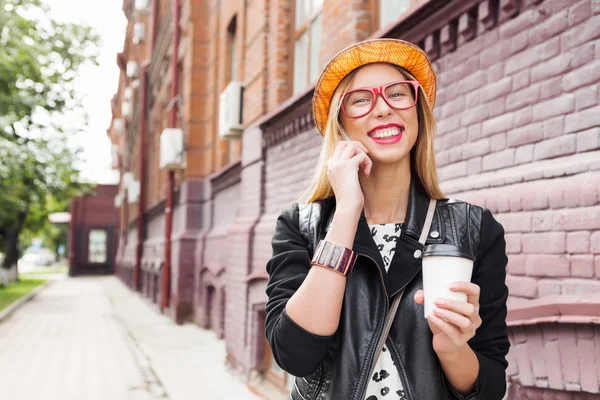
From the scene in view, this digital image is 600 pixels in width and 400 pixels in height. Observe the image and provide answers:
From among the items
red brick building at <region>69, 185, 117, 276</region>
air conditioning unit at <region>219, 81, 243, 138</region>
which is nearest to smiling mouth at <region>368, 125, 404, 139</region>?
air conditioning unit at <region>219, 81, 243, 138</region>

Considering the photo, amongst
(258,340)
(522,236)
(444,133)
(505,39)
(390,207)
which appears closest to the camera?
(390,207)

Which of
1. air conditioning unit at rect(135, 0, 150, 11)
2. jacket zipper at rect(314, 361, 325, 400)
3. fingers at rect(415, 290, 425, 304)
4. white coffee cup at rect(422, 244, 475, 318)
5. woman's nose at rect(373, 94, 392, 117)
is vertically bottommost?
jacket zipper at rect(314, 361, 325, 400)

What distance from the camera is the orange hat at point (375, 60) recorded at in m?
1.89

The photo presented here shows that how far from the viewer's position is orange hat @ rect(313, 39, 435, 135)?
1893 millimetres

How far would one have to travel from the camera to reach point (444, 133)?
362cm

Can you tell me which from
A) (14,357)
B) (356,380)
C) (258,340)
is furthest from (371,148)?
(14,357)

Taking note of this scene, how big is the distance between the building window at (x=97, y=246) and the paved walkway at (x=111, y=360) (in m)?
27.6

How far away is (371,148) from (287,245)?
414mm

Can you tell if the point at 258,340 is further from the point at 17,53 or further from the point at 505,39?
the point at 17,53

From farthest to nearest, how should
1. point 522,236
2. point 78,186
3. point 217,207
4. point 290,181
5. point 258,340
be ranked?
1. point 78,186
2. point 217,207
3. point 258,340
4. point 290,181
5. point 522,236

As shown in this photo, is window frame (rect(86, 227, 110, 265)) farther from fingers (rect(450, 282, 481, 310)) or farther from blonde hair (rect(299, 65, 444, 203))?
fingers (rect(450, 282, 481, 310))

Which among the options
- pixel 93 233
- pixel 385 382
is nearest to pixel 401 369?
pixel 385 382

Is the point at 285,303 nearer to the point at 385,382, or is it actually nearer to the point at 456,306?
the point at 385,382

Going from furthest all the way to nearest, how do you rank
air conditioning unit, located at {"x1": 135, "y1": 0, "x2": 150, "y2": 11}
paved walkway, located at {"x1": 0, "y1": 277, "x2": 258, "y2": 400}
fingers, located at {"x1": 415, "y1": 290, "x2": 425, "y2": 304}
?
air conditioning unit, located at {"x1": 135, "y1": 0, "x2": 150, "y2": 11} < paved walkway, located at {"x1": 0, "y1": 277, "x2": 258, "y2": 400} < fingers, located at {"x1": 415, "y1": 290, "x2": 425, "y2": 304}
